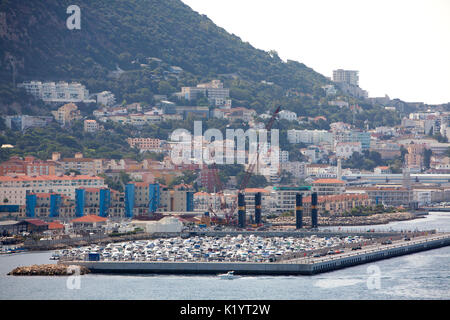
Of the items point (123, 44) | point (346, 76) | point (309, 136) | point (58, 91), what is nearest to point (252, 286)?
point (58, 91)

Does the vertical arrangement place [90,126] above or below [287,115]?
below

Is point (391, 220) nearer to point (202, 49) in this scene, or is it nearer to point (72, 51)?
point (72, 51)

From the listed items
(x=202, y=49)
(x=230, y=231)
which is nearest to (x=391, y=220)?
(x=230, y=231)

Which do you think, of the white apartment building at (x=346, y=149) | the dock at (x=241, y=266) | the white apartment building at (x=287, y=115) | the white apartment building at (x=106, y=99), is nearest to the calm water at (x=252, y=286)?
the dock at (x=241, y=266)

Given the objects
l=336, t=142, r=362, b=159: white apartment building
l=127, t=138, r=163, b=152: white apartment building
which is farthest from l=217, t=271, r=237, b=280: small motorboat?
l=336, t=142, r=362, b=159: white apartment building

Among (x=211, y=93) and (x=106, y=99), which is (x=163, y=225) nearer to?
(x=106, y=99)

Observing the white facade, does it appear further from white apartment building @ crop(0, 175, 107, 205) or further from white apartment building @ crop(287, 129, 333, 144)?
white apartment building @ crop(287, 129, 333, 144)
